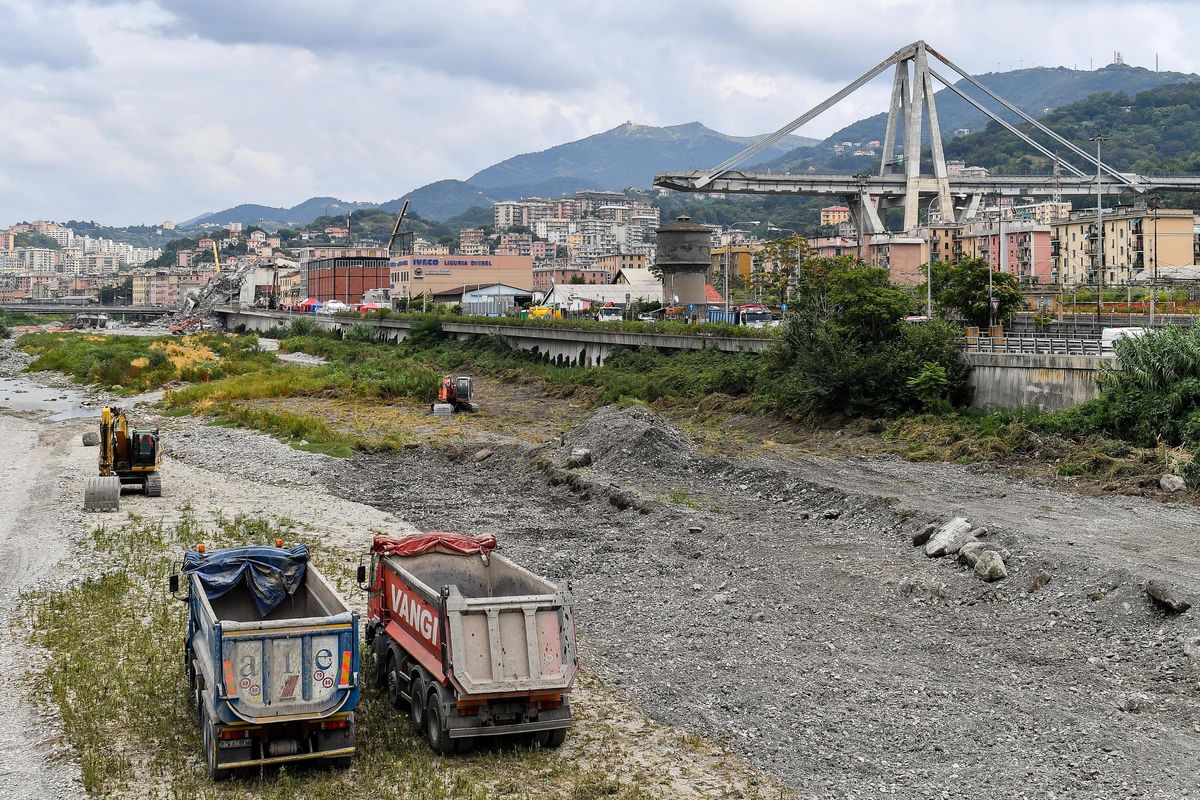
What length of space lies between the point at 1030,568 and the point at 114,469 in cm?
2775

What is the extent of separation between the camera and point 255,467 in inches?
1806

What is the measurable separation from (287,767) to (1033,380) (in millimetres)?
35792

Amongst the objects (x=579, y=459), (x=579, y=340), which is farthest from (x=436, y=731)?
(x=579, y=340)

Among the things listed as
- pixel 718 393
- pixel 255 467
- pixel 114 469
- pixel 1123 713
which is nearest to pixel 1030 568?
pixel 1123 713

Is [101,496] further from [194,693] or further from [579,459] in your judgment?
[194,693]

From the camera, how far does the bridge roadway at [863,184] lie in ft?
453

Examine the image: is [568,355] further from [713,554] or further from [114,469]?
[713,554]

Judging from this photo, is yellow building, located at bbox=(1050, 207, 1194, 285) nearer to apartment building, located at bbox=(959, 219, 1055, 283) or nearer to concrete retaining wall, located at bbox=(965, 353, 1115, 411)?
apartment building, located at bbox=(959, 219, 1055, 283)

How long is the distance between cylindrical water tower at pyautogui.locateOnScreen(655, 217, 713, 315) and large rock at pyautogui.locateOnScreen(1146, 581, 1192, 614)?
253 ft

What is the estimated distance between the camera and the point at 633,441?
4206 cm

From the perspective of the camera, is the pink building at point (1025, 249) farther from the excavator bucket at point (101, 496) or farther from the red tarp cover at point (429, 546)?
the red tarp cover at point (429, 546)

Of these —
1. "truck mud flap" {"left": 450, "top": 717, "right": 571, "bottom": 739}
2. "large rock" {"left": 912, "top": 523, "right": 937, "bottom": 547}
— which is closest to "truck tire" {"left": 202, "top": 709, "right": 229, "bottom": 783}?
"truck mud flap" {"left": 450, "top": 717, "right": 571, "bottom": 739}

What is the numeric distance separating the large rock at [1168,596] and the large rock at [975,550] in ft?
13.0

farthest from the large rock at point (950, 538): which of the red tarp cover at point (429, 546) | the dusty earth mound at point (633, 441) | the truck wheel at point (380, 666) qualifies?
the dusty earth mound at point (633, 441)
